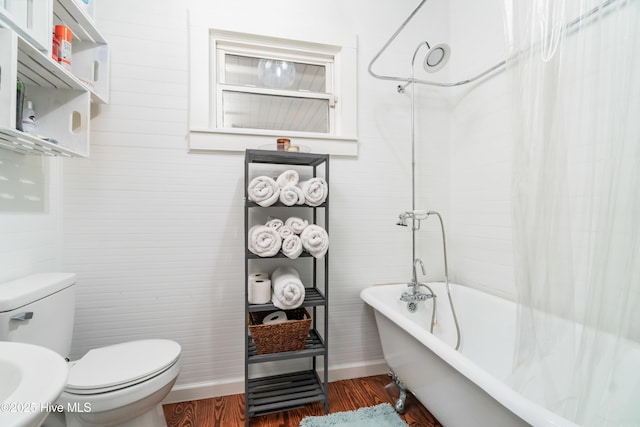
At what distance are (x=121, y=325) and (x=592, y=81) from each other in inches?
85.3

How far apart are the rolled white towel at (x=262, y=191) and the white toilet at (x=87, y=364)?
30.0 inches

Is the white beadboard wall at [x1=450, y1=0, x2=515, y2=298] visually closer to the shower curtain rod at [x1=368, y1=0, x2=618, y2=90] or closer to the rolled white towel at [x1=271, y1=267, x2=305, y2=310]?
the shower curtain rod at [x1=368, y1=0, x2=618, y2=90]

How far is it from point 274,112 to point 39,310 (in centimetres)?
146

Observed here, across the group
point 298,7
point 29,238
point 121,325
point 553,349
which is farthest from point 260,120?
point 553,349

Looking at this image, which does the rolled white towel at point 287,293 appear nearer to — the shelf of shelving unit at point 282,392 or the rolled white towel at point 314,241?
the rolled white towel at point 314,241

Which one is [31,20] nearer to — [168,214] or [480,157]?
[168,214]

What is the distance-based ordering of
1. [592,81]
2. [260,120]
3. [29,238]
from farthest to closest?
[260,120] < [29,238] < [592,81]

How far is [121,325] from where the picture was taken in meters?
1.58

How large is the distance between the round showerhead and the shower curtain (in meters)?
0.51

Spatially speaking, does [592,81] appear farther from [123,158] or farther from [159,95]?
[123,158]

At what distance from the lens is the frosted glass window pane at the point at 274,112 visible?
1.81m

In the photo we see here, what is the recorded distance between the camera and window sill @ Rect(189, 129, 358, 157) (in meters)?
1.64

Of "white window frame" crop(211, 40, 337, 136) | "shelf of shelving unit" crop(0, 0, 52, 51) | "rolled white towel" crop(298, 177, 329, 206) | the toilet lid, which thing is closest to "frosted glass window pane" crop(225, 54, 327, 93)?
"white window frame" crop(211, 40, 337, 136)

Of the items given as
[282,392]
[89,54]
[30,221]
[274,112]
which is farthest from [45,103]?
[282,392]
